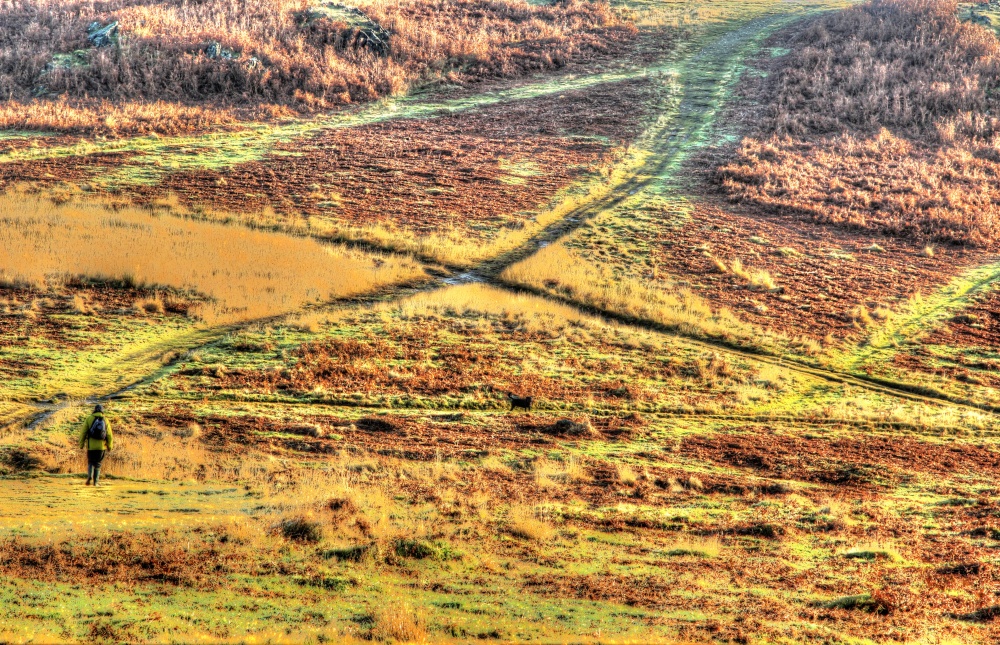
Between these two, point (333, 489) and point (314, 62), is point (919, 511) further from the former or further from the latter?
point (314, 62)

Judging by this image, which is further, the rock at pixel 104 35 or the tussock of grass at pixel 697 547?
the rock at pixel 104 35

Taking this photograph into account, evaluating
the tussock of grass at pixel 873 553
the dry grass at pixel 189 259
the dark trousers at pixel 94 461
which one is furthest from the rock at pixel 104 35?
the tussock of grass at pixel 873 553

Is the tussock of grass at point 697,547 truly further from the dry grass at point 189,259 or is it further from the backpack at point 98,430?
the dry grass at point 189,259

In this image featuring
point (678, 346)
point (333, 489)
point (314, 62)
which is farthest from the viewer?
point (314, 62)

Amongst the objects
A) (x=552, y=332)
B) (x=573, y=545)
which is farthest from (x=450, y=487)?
(x=552, y=332)

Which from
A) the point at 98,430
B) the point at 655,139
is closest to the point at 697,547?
the point at 98,430
